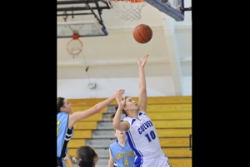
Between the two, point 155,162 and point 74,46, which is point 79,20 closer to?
point 74,46

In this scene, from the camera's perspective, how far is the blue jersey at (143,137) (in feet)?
12.2

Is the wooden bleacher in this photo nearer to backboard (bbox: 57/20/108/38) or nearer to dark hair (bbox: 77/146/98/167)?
backboard (bbox: 57/20/108/38)

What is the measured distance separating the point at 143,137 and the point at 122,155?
40.0 inches

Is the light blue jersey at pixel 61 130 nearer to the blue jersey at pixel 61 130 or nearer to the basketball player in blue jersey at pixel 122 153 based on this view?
the blue jersey at pixel 61 130

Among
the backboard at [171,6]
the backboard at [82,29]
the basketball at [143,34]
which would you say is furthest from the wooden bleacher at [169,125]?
the backboard at [171,6]

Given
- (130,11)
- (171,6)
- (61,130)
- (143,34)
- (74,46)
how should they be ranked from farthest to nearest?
1. (74,46)
2. (130,11)
3. (143,34)
4. (171,6)
5. (61,130)

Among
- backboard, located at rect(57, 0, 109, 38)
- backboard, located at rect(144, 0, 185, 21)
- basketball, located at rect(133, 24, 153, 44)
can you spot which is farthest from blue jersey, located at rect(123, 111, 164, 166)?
backboard, located at rect(57, 0, 109, 38)

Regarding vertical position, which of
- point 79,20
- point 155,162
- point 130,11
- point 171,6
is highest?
point 79,20

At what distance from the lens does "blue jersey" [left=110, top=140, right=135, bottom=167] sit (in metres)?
4.66

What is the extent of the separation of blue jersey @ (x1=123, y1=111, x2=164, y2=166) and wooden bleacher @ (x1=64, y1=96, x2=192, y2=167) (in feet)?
12.9

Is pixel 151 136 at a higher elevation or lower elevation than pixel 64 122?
lower

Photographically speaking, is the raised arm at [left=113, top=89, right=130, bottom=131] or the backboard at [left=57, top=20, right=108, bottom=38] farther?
the backboard at [left=57, top=20, right=108, bottom=38]

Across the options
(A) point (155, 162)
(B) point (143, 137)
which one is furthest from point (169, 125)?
(B) point (143, 137)

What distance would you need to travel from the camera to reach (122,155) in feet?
15.4
